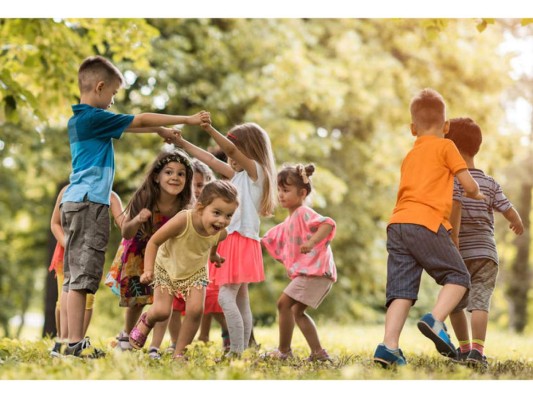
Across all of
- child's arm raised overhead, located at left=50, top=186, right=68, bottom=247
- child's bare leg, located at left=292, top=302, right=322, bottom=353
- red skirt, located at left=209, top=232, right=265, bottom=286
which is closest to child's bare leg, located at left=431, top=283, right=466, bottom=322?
child's bare leg, located at left=292, top=302, right=322, bottom=353

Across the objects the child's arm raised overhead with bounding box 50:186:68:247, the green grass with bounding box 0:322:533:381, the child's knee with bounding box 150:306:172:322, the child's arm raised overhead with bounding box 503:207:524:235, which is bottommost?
the green grass with bounding box 0:322:533:381

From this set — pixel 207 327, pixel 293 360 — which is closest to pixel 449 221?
pixel 293 360

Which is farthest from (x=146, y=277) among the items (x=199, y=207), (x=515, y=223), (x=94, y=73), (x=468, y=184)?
(x=515, y=223)

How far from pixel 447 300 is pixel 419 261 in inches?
12.7

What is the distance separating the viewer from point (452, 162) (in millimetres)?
4996

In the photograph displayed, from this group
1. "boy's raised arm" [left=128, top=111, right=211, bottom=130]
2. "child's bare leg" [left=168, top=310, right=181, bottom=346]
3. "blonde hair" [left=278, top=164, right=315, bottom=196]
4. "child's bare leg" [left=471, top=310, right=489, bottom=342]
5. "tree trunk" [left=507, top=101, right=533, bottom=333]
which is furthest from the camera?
"tree trunk" [left=507, top=101, right=533, bottom=333]

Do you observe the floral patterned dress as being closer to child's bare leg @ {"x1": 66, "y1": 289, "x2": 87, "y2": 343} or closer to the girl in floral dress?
the girl in floral dress

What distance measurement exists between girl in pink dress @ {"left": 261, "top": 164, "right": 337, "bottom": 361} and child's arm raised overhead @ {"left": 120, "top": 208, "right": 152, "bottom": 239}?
1269 millimetres

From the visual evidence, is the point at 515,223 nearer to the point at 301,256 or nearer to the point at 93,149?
the point at 301,256

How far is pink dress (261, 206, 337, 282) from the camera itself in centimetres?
601

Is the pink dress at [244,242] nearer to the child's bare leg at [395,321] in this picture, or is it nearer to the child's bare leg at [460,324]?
the child's bare leg at [395,321]

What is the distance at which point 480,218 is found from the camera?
5875 millimetres

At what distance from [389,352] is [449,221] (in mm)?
1170

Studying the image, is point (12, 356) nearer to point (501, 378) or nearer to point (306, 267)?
point (306, 267)
